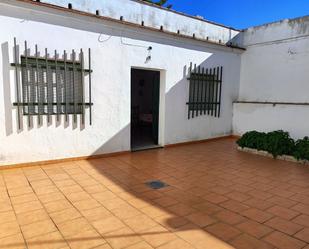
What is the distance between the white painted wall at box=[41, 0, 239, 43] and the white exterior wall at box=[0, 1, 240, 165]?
1.18 feet

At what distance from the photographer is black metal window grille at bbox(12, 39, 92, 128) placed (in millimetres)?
4094

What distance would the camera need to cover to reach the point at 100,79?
4871 millimetres

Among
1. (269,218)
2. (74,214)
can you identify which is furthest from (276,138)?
(74,214)

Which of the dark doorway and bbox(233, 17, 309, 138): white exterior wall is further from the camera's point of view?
the dark doorway

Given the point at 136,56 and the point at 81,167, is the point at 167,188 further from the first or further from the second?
the point at 136,56

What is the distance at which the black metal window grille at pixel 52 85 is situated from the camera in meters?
4.09

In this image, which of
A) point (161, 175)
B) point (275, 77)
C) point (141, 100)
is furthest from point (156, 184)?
point (141, 100)

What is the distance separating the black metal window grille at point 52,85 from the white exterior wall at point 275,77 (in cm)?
487

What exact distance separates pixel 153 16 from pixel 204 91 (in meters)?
2.45

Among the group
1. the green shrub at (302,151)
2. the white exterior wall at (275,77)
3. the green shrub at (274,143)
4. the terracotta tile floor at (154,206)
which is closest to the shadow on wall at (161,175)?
the terracotta tile floor at (154,206)

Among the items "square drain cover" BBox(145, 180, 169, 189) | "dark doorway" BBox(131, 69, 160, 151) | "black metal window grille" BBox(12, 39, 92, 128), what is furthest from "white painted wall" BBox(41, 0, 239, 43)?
"square drain cover" BBox(145, 180, 169, 189)

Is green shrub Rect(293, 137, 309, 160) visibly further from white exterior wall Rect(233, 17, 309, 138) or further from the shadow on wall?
the shadow on wall

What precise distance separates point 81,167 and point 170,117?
2.65 m

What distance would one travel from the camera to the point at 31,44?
410cm
